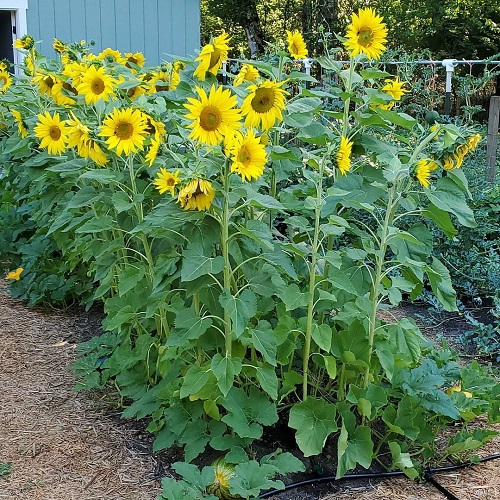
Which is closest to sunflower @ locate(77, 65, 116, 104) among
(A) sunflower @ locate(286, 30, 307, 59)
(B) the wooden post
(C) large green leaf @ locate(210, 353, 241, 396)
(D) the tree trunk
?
(A) sunflower @ locate(286, 30, 307, 59)

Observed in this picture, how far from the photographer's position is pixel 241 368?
2.30 m

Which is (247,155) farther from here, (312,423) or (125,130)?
(312,423)

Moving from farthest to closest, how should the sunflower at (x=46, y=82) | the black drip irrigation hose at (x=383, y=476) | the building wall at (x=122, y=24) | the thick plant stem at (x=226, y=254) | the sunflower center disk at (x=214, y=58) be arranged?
the building wall at (x=122, y=24)
the sunflower at (x=46, y=82)
the black drip irrigation hose at (x=383, y=476)
the sunflower center disk at (x=214, y=58)
the thick plant stem at (x=226, y=254)

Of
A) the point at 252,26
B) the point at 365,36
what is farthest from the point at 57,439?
the point at 252,26

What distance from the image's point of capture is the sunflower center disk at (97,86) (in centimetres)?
263

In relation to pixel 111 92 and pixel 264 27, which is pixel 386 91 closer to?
pixel 111 92

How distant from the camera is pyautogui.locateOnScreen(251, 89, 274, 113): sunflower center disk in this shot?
6.97ft

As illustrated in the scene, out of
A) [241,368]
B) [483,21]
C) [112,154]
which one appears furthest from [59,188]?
[483,21]

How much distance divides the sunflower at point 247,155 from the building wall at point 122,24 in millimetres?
6056

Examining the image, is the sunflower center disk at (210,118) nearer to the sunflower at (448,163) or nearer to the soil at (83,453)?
the sunflower at (448,163)

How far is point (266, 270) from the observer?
2350 millimetres

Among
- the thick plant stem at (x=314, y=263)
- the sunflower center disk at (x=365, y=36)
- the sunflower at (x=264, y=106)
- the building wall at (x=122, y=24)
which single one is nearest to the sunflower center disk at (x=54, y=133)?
the sunflower at (x=264, y=106)

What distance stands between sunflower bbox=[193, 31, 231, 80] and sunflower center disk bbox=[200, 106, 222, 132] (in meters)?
0.31

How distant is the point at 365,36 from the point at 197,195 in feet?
2.75
